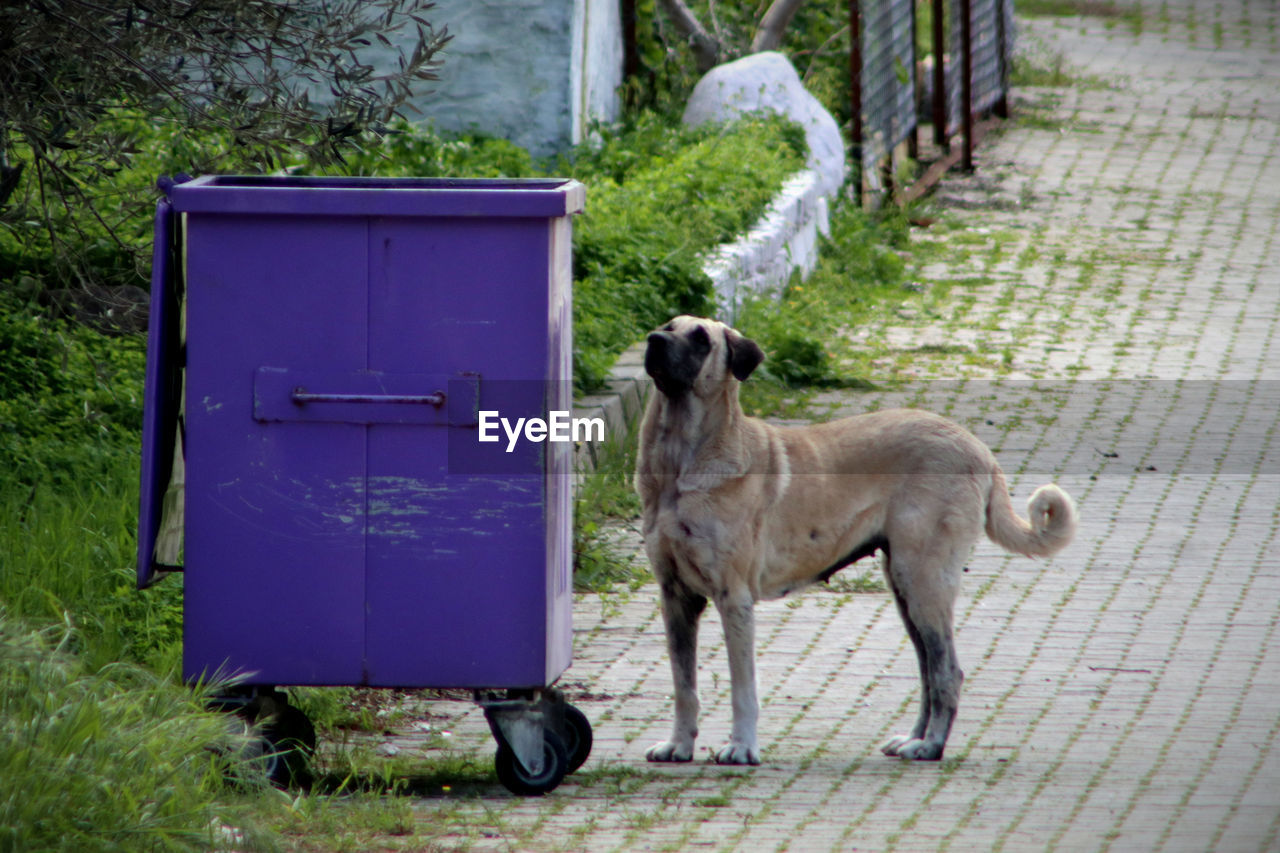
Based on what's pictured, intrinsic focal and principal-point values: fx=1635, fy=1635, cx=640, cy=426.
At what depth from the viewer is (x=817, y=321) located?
1149 cm

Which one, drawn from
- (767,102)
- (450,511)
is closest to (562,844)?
(450,511)

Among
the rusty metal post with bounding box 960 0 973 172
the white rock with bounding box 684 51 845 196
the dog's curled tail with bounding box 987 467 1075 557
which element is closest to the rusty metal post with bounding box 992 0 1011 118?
the rusty metal post with bounding box 960 0 973 172

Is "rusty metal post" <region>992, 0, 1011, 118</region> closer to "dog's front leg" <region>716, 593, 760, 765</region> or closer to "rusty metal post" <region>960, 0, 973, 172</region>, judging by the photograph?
"rusty metal post" <region>960, 0, 973, 172</region>

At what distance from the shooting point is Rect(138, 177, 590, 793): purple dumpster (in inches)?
184

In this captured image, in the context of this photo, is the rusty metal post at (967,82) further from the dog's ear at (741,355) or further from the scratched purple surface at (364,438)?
the scratched purple surface at (364,438)

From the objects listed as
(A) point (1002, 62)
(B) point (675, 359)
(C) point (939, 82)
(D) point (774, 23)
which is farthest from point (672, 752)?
(A) point (1002, 62)

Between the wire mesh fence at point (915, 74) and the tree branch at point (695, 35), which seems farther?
the tree branch at point (695, 35)

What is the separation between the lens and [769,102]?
1368 cm

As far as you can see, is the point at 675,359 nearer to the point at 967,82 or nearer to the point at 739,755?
the point at 739,755

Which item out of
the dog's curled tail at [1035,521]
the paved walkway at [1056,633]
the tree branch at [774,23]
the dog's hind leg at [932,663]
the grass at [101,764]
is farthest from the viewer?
the tree branch at [774,23]

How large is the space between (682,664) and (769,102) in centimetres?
913

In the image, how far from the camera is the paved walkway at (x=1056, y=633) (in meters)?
4.57

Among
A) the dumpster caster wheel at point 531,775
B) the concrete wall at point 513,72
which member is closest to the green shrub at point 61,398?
the dumpster caster wheel at point 531,775

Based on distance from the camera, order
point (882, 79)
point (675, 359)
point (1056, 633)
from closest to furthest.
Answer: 1. point (675, 359)
2. point (1056, 633)
3. point (882, 79)
